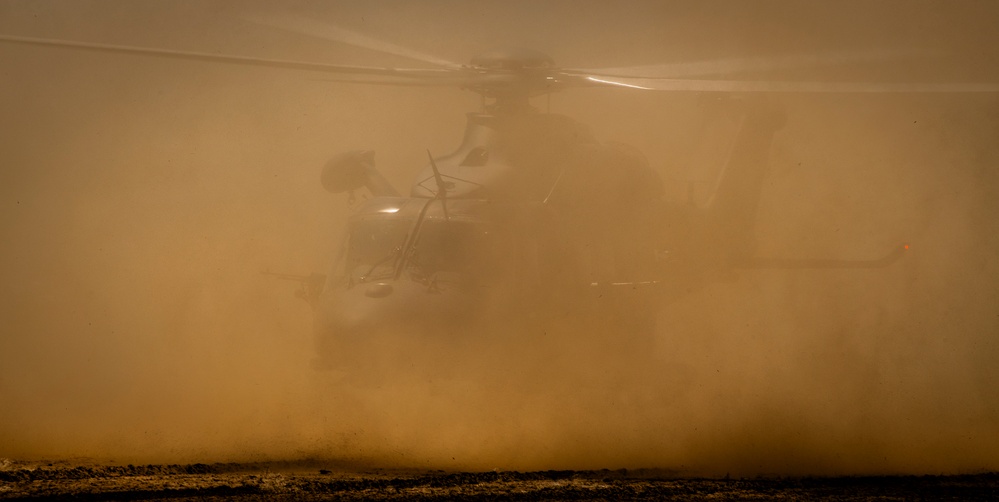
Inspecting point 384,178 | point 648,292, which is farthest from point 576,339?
point 384,178

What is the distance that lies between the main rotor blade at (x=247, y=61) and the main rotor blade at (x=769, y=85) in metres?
0.65

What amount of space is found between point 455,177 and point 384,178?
0.33 m

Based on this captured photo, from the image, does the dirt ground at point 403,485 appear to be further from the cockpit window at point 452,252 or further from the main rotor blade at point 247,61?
the main rotor blade at point 247,61

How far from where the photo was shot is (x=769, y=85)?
3723 millimetres

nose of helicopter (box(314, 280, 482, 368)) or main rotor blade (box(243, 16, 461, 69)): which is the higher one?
main rotor blade (box(243, 16, 461, 69))

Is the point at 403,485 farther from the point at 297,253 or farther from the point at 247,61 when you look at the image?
the point at 247,61

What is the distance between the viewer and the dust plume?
11.6 feet

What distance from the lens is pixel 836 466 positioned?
3.79 m

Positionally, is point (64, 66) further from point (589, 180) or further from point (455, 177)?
point (589, 180)

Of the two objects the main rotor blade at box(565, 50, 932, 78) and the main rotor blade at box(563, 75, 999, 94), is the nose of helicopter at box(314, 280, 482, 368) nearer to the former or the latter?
the main rotor blade at box(563, 75, 999, 94)

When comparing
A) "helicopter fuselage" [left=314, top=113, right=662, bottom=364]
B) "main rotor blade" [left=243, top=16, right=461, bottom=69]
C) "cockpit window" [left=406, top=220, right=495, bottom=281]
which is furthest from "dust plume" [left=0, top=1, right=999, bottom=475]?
"cockpit window" [left=406, top=220, right=495, bottom=281]

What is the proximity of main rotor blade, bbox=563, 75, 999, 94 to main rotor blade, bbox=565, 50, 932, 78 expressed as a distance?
7cm

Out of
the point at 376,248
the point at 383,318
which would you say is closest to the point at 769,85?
the point at 376,248

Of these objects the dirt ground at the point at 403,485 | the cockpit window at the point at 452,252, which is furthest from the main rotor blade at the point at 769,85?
the dirt ground at the point at 403,485
